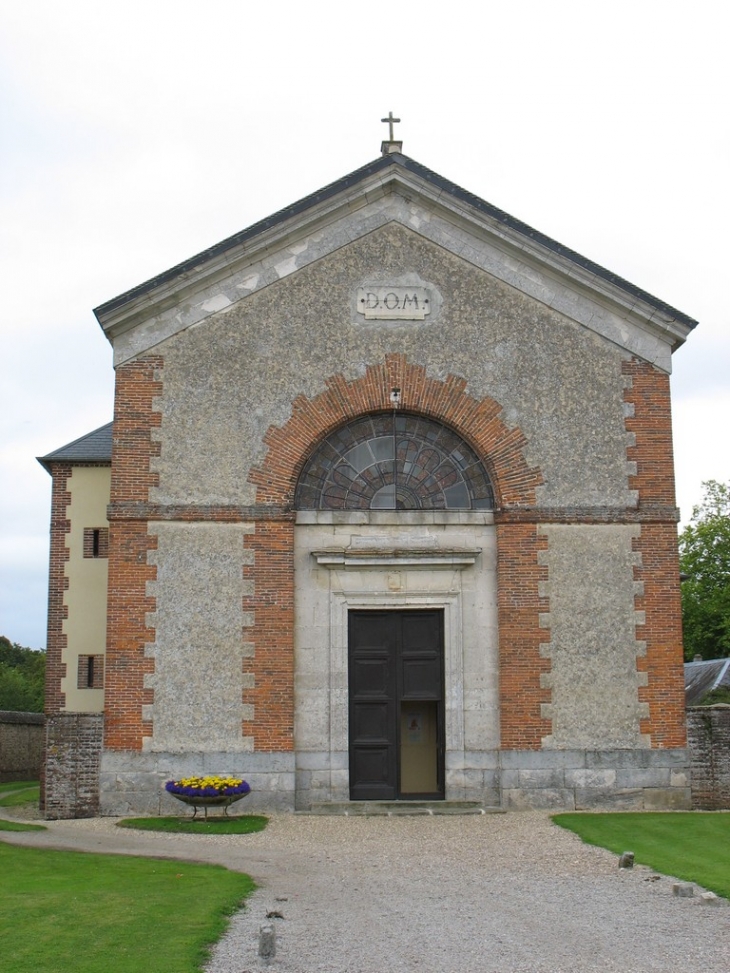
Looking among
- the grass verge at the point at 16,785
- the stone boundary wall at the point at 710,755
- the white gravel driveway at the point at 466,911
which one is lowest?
A: the grass verge at the point at 16,785

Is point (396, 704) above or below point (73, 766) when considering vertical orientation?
above

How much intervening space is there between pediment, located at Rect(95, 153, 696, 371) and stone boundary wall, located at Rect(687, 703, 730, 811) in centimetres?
531

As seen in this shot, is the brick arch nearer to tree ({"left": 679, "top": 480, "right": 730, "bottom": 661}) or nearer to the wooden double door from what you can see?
the wooden double door

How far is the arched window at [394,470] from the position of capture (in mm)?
17938

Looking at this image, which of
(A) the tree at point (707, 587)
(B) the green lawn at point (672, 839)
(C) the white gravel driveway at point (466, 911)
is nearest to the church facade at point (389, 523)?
(B) the green lawn at point (672, 839)

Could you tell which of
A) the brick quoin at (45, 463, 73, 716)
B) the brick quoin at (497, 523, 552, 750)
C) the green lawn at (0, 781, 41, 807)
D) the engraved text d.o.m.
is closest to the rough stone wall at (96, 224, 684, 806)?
the brick quoin at (497, 523, 552, 750)

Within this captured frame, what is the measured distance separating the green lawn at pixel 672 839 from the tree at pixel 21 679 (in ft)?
102

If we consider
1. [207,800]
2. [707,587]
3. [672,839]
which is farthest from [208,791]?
[707,587]

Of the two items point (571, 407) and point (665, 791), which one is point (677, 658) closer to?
point (665, 791)

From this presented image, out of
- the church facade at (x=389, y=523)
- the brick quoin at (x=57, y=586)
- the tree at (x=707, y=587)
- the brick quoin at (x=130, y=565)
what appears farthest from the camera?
the tree at (x=707, y=587)

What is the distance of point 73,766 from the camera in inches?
653

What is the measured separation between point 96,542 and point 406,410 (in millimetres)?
6432

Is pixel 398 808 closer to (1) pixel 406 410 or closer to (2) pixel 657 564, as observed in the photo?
(2) pixel 657 564

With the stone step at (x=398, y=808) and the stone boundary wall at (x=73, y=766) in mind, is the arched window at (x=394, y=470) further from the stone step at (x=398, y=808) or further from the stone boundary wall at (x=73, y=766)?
the stone boundary wall at (x=73, y=766)
